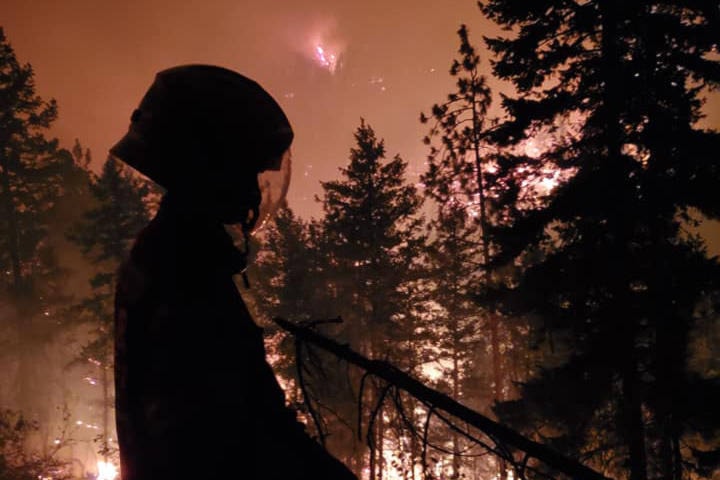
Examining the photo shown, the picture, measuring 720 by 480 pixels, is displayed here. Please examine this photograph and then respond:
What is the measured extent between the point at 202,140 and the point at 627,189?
29.3 feet

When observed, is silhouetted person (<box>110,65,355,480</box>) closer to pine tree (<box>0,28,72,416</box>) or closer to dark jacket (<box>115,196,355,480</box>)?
dark jacket (<box>115,196,355,480</box>)

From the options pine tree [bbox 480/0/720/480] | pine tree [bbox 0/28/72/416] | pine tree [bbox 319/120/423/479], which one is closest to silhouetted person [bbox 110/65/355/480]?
pine tree [bbox 480/0/720/480]

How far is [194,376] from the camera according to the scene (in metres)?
1.19

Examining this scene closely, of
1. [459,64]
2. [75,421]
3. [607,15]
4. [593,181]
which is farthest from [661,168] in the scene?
[75,421]

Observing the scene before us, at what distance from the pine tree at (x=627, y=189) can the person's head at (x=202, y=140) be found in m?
8.51

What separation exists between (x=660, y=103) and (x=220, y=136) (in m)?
10.3

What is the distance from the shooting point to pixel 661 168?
8109mm

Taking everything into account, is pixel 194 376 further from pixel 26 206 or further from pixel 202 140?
pixel 26 206

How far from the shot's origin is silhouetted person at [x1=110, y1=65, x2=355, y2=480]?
1.16m

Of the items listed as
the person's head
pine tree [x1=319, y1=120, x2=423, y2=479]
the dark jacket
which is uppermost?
pine tree [x1=319, y1=120, x2=423, y2=479]

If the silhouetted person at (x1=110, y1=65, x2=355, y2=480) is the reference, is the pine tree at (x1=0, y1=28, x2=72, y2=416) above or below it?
above

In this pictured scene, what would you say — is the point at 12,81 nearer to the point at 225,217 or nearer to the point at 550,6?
the point at 550,6

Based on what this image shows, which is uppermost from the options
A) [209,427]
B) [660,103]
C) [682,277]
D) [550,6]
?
[550,6]

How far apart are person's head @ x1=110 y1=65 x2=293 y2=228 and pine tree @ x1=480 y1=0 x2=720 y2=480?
27.9ft
